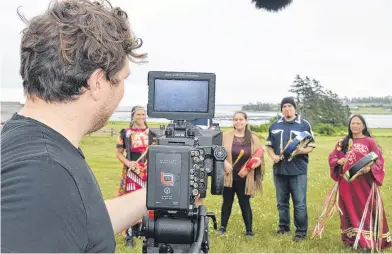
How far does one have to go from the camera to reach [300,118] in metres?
4.46

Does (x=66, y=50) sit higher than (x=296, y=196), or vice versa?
(x=66, y=50)

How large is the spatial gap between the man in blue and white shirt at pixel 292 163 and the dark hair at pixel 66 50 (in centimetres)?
355

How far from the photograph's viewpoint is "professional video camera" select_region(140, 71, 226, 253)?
55.9 inches

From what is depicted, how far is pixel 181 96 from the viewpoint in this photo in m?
1.75

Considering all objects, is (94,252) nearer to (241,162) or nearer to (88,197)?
(88,197)

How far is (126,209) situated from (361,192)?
3182mm

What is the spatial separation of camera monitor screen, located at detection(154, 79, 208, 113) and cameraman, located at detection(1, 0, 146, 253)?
669 mm

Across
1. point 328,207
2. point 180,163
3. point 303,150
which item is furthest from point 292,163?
point 180,163

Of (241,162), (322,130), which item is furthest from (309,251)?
(322,130)

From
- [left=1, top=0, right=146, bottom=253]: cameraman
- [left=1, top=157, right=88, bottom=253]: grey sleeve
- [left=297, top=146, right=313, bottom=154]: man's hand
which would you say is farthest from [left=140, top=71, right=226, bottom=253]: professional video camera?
[left=297, top=146, right=313, bottom=154]: man's hand

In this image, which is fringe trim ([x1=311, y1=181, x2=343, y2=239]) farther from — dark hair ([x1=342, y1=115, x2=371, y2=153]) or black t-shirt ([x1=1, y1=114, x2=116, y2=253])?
black t-shirt ([x1=1, y1=114, x2=116, y2=253])

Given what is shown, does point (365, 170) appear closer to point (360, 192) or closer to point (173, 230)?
point (360, 192)

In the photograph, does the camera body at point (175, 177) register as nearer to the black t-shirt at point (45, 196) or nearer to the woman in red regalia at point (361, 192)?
the black t-shirt at point (45, 196)

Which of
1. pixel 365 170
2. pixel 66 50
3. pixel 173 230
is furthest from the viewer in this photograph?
pixel 365 170
